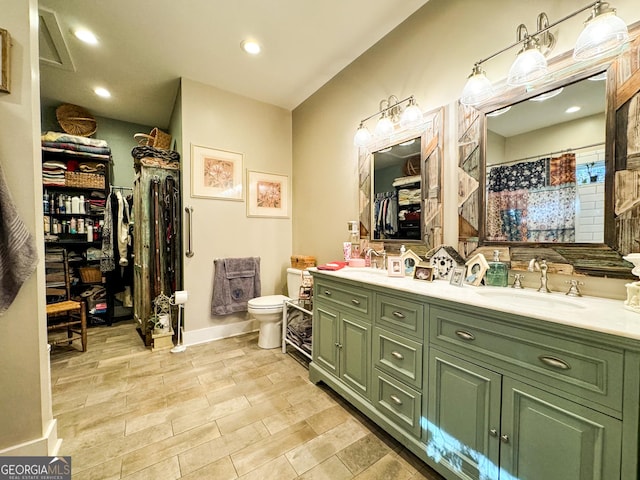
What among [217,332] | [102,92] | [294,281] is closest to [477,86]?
[294,281]

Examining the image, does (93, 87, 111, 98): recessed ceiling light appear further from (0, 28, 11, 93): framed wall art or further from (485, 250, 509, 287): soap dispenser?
(485, 250, 509, 287): soap dispenser

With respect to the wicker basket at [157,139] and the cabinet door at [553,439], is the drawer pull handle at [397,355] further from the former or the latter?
the wicker basket at [157,139]

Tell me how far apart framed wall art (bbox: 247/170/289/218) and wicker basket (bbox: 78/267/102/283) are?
7.24 ft

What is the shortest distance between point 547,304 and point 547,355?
0.39 m

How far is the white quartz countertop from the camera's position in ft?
2.64

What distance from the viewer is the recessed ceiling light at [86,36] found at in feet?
6.81

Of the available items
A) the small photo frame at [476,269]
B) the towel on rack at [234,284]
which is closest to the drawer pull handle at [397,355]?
the small photo frame at [476,269]

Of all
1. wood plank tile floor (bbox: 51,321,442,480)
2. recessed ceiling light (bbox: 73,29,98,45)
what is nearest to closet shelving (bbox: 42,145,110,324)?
wood plank tile floor (bbox: 51,321,442,480)

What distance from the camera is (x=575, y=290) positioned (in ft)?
3.86

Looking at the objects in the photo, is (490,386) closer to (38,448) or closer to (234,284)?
(38,448)

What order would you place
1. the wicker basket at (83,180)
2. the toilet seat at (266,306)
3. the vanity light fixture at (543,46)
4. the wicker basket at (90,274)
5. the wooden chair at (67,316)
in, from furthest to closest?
the wicker basket at (90,274), the wicker basket at (83,180), the toilet seat at (266,306), the wooden chair at (67,316), the vanity light fixture at (543,46)

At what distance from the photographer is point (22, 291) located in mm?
1247

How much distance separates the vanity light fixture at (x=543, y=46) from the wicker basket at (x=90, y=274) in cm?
439

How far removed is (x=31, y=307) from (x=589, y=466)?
2.39 meters
